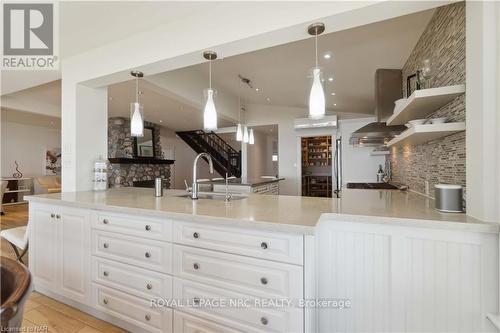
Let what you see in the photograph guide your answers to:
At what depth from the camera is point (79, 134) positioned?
2699 mm

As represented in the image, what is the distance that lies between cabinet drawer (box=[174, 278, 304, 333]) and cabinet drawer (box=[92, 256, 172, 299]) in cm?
11

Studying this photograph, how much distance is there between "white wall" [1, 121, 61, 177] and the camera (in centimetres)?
689

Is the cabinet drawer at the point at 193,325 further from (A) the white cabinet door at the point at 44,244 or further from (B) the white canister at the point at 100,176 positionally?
(B) the white canister at the point at 100,176

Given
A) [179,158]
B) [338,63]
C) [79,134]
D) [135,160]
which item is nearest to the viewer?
[79,134]

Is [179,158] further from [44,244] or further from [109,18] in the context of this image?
[109,18]

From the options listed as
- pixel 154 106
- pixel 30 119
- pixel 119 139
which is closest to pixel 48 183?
pixel 30 119

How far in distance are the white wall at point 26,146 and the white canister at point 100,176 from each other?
645 cm

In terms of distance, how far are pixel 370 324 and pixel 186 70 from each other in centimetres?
437

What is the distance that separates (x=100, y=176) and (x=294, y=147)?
5070 mm

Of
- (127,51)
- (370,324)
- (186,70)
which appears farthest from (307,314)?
(186,70)

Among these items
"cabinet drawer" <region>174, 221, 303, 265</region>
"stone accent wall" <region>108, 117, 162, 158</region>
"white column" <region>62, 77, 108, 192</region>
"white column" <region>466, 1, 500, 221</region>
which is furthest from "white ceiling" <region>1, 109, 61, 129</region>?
"white column" <region>466, 1, 500, 221</region>

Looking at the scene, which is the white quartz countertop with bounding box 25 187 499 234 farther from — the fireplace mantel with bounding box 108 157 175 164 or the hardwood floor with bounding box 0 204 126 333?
the fireplace mantel with bounding box 108 157 175 164

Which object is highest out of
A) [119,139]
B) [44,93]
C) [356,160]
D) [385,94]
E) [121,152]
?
[44,93]

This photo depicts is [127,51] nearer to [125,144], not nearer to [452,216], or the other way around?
[452,216]
